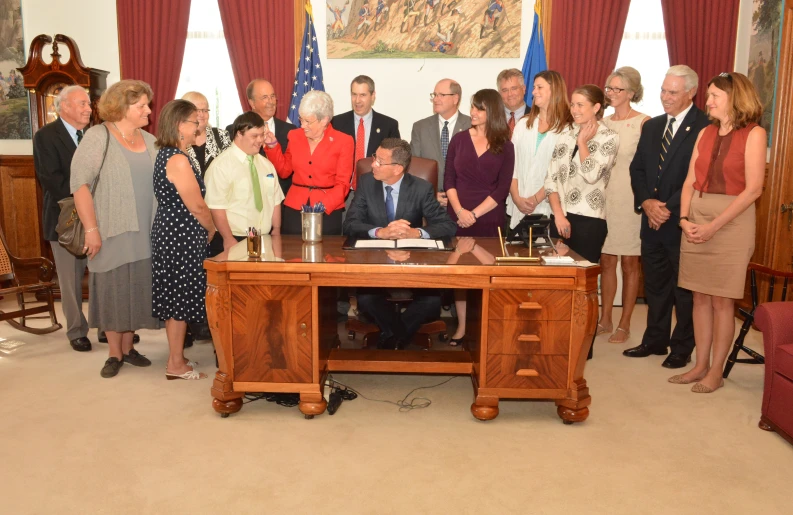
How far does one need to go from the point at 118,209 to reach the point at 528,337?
9.08 feet

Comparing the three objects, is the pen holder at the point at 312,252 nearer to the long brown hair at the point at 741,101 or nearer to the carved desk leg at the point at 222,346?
the carved desk leg at the point at 222,346

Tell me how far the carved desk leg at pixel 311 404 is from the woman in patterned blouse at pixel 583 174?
212cm

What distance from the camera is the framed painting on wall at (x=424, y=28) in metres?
6.89

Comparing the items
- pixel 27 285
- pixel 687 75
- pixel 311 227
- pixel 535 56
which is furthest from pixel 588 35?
pixel 27 285

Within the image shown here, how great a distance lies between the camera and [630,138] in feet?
17.4

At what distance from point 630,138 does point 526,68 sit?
1.71m

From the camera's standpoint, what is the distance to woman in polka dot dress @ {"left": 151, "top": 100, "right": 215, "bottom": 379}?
4238 millimetres

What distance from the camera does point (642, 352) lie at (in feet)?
16.7

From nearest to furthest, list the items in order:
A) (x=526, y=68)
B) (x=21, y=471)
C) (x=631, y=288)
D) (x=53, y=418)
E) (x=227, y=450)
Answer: (x=21, y=471)
(x=227, y=450)
(x=53, y=418)
(x=631, y=288)
(x=526, y=68)

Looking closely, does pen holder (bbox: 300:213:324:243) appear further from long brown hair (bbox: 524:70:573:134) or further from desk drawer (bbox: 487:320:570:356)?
long brown hair (bbox: 524:70:573:134)

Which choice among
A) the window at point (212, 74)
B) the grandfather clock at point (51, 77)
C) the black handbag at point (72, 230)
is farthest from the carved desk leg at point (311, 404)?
the window at point (212, 74)

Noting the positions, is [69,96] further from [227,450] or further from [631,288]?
[631,288]

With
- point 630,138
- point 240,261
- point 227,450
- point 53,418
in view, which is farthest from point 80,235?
point 630,138

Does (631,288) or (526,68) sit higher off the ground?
(526,68)
